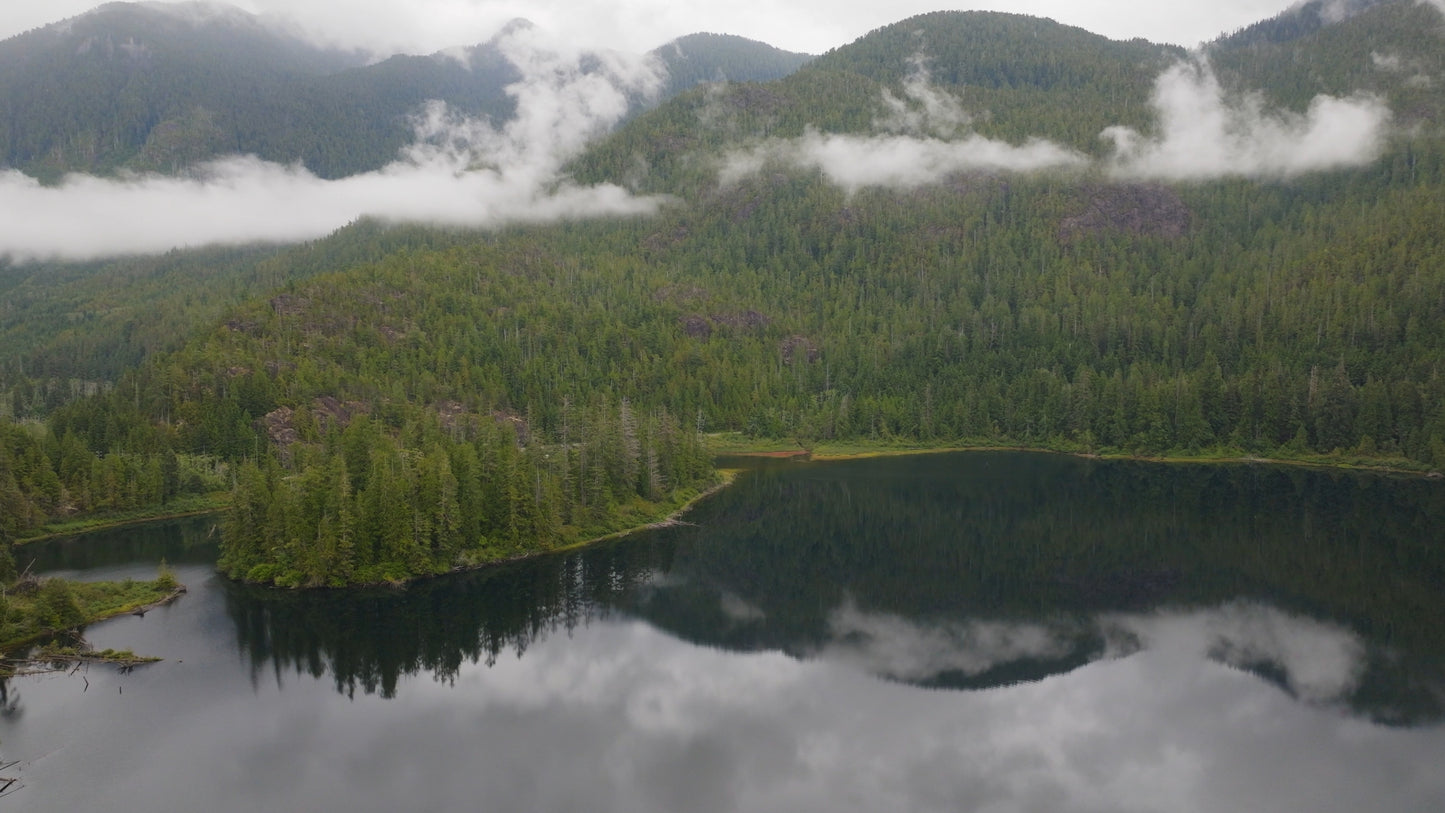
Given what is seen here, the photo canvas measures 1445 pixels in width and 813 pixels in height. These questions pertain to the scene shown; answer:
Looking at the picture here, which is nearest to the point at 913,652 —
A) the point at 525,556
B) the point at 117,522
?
the point at 525,556

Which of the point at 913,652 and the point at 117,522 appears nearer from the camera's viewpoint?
the point at 913,652

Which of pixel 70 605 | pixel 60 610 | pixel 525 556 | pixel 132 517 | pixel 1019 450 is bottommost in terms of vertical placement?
pixel 1019 450

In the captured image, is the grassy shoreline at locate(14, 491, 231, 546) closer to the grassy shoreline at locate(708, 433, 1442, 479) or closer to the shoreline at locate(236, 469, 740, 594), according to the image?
the shoreline at locate(236, 469, 740, 594)

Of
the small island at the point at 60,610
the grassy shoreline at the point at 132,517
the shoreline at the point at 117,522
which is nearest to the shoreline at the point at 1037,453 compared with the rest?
the grassy shoreline at the point at 132,517

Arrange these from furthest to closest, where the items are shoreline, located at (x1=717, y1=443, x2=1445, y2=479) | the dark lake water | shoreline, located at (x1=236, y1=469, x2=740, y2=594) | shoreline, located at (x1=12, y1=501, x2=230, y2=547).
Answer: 1. shoreline, located at (x1=717, y1=443, x2=1445, y2=479)
2. shoreline, located at (x1=12, y1=501, x2=230, y2=547)
3. shoreline, located at (x1=236, y1=469, x2=740, y2=594)
4. the dark lake water

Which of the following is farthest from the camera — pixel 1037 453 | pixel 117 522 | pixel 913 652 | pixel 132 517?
pixel 1037 453

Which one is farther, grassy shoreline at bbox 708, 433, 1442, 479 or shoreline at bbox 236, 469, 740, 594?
grassy shoreline at bbox 708, 433, 1442, 479

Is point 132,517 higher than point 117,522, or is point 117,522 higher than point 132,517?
point 117,522

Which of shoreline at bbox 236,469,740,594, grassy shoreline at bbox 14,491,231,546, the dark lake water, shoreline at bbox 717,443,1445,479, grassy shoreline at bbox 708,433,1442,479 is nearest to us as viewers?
the dark lake water

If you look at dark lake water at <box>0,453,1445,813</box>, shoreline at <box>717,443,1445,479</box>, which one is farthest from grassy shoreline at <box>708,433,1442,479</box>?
dark lake water at <box>0,453,1445,813</box>

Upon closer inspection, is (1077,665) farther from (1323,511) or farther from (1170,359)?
(1170,359)

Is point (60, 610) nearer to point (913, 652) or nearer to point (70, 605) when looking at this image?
point (70, 605)

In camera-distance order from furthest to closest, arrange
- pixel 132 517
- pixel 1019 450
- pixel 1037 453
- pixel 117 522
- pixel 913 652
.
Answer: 1. pixel 1019 450
2. pixel 1037 453
3. pixel 132 517
4. pixel 117 522
5. pixel 913 652
